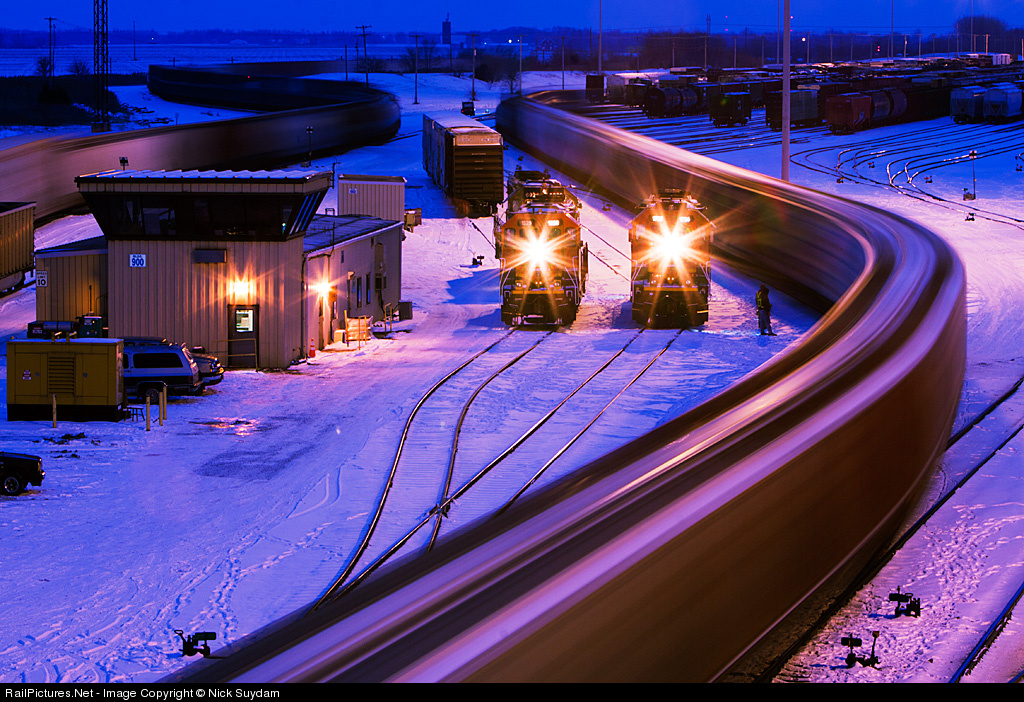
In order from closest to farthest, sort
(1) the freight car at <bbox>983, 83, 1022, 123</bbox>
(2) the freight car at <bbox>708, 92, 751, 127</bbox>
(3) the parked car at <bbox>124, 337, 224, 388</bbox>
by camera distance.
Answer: (3) the parked car at <bbox>124, 337, 224, 388</bbox>, (1) the freight car at <bbox>983, 83, 1022, 123</bbox>, (2) the freight car at <bbox>708, 92, 751, 127</bbox>

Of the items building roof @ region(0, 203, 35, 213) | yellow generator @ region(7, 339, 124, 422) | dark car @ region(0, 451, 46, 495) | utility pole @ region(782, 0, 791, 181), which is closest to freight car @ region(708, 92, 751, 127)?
utility pole @ region(782, 0, 791, 181)

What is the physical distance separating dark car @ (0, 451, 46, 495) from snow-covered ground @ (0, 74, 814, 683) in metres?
0.28

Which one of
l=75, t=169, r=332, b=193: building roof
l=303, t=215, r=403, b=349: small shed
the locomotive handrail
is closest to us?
the locomotive handrail

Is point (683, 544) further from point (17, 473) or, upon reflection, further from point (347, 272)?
point (347, 272)

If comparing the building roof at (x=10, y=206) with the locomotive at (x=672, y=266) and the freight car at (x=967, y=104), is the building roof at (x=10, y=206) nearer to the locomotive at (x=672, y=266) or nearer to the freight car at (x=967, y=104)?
the locomotive at (x=672, y=266)

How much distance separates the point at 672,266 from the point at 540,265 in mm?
4488

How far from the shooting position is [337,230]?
39.9 metres

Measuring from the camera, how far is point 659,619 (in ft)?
35.5

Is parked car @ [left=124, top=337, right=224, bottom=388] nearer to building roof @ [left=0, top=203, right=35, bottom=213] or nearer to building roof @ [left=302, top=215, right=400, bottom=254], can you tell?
building roof @ [left=302, top=215, right=400, bottom=254]

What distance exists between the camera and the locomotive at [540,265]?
3903cm

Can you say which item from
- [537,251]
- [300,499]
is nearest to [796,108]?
[537,251]

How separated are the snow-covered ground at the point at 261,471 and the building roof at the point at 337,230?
3442 mm

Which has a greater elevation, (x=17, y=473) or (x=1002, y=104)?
(x=1002, y=104)

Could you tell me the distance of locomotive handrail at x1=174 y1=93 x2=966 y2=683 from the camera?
9164 mm
